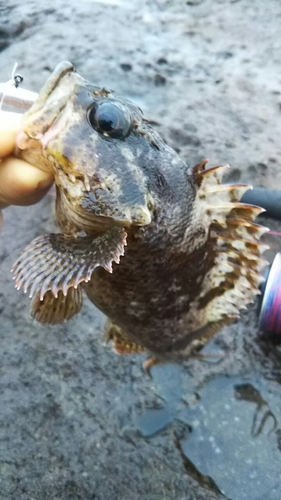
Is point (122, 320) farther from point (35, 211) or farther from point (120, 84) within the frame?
point (120, 84)

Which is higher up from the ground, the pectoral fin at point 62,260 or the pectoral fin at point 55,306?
the pectoral fin at point 62,260

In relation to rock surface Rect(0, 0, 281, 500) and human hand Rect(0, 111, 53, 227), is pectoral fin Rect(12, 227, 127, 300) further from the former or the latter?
rock surface Rect(0, 0, 281, 500)

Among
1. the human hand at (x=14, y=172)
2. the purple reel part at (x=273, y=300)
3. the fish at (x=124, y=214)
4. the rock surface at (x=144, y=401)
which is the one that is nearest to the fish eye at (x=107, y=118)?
the fish at (x=124, y=214)

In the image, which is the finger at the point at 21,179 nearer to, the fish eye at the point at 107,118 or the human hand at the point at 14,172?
the human hand at the point at 14,172

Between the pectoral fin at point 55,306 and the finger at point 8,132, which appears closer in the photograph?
the finger at point 8,132

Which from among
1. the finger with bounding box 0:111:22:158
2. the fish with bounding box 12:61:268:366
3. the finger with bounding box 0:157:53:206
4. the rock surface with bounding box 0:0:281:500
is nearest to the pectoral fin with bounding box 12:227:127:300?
the fish with bounding box 12:61:268:366

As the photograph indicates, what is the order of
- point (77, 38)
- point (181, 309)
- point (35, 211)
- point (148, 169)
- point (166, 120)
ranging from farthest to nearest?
1. point (77, 38)
2. point (166, 120)
3. point (35, 211)
4. point (181, 309)
5. point (148, 169)

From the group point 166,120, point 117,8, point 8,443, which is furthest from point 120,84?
point 8,443
